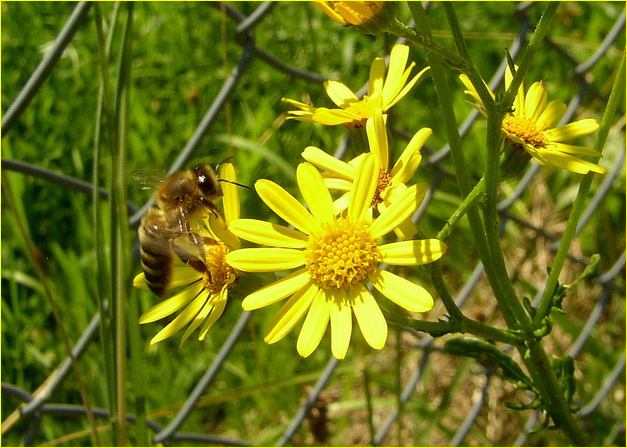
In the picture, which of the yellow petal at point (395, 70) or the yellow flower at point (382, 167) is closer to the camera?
the yellow flower at point (382, 167)

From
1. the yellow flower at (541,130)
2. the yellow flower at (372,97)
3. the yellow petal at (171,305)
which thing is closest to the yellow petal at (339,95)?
the yellow flower at (372,97)

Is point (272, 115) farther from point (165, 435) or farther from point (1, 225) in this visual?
point (165, 435)

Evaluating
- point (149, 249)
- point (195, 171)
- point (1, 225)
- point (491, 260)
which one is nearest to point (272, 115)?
point (1, 225)

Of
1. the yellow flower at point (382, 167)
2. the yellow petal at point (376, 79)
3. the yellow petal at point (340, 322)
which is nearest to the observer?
the yellow petal at point (340, 322)

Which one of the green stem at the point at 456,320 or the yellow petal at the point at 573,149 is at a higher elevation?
the yellow petal at the point at 573,149

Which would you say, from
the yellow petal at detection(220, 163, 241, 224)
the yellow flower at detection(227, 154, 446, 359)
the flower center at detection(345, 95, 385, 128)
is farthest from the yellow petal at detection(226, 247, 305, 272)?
the flower center at detection(345, 95, 385, 128)

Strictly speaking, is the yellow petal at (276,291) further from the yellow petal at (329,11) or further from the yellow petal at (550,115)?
the yellow petal at (550,115)

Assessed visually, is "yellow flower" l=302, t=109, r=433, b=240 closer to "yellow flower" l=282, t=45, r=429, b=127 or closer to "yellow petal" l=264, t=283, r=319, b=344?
"yellow flower" l=282, t=45, r=429, b=127
